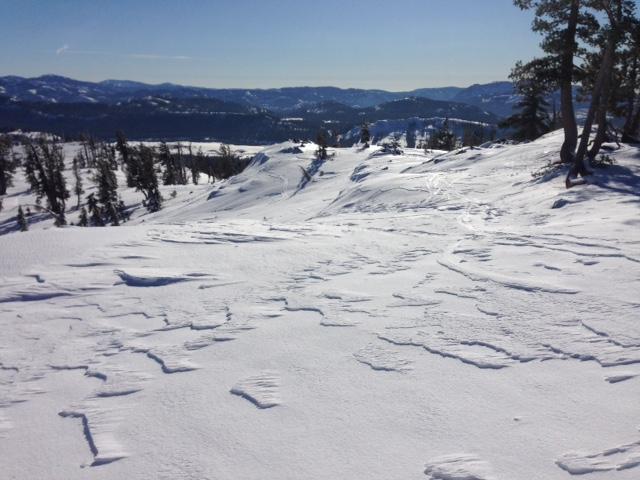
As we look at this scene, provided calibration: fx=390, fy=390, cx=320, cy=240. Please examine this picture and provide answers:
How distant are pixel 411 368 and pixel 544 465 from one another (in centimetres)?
132

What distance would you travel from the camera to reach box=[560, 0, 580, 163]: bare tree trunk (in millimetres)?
13469

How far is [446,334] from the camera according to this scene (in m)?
4.26

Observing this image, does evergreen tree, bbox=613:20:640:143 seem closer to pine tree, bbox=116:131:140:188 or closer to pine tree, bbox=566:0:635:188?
pine tree, bbox=566:0:635:188

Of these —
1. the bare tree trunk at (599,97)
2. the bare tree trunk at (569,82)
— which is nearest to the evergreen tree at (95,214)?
the bare tree trunk at (569,82)

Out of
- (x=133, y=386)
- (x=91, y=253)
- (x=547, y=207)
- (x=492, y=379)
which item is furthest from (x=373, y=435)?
(x=547, y=207)

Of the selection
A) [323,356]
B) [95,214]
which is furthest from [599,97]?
[95,214]

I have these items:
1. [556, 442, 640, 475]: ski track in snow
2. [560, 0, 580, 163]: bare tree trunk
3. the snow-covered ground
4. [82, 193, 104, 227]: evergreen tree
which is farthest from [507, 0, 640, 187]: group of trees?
[82, 193, 104, 227]: evergreen tree

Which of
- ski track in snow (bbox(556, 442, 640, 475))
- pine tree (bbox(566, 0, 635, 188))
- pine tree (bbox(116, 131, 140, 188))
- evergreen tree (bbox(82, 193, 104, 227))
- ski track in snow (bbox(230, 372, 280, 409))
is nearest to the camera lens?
ski track in snow (bbox(556, 442, 640, 475))

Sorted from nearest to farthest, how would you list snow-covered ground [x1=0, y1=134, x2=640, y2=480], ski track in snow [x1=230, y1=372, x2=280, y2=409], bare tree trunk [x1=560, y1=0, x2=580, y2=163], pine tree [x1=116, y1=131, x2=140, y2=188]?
snow-covered ground [x1=0, y1=134, x2=640, y2=480] → ski track in snow [x1=230, y1=372, x2=280, y2=409] → bare tree trunk [x1=560, y1=0, x2=580, y2=163] → pine tree [x1=116, y1=131, x2=140, y2=188]

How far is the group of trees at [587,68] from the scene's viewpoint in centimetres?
1177

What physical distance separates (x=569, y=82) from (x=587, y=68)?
79cm

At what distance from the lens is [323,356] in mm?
4000

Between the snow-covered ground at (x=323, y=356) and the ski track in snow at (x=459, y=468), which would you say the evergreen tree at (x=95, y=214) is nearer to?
the snow-covered ground at (x=323, y=356)

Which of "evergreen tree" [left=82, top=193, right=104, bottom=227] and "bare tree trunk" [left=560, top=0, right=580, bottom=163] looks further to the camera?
"evergreen tree" [left=82, top=193, right=104, bottom=227]
